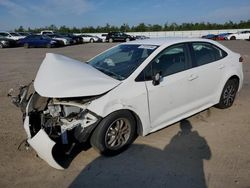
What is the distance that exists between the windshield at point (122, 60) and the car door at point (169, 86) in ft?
0.77

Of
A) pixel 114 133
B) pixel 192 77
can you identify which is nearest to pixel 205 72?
pixel 192 77

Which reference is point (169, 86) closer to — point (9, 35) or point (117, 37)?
point (9, 35)

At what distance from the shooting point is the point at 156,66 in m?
4.08

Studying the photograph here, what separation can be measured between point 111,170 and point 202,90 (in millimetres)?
2276

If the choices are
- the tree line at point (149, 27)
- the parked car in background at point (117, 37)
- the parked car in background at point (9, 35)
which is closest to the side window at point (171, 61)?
the parked car in background at point (9, 35)

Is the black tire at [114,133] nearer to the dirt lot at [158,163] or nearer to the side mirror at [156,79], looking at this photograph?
the dirt lot at [158,163]

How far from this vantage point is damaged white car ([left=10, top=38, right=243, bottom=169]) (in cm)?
345

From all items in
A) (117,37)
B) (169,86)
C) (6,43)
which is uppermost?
(169,86)

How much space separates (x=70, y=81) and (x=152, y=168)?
5.29ft

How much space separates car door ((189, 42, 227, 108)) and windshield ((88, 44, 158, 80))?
2.94ft

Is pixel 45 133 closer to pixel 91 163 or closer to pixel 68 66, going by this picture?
pixel 91 163

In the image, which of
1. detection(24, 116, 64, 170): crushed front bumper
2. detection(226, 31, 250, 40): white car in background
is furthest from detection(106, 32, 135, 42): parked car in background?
detection(24, 116, 64, 170): crushed front bumper

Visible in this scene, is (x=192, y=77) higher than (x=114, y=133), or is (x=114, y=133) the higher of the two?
(x=192, y=77)

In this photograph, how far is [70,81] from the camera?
3.55 meters
